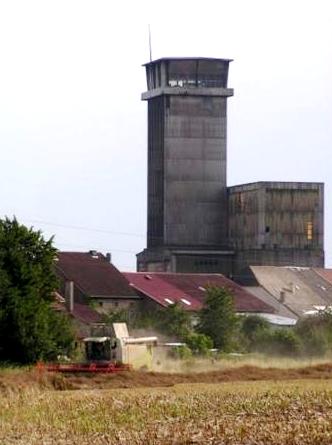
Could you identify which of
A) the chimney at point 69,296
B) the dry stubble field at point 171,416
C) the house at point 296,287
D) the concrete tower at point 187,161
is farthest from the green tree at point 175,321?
the dry stubble field at point 171,416

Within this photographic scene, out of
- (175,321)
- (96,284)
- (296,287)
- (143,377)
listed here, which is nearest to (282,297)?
(296,287)

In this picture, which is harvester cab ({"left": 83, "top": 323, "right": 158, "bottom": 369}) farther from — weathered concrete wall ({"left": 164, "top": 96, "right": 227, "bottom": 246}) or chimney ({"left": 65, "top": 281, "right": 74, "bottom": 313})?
weathered concrete wall ({"left": 164, "top": 96, "right": 227, "bottom": 246})

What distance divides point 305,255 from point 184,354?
44.6 m

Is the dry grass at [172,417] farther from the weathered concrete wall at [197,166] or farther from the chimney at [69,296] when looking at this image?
the weathered concrete wall at [197,166]

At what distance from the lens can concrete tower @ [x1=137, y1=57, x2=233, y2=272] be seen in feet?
384

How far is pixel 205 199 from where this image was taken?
119 m

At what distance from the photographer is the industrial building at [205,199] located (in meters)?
116

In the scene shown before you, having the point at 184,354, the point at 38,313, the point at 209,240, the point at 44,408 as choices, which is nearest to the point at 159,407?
the point at 44,408

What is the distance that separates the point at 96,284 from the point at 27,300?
31.6 metres

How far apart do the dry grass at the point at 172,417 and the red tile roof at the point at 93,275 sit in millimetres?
45086

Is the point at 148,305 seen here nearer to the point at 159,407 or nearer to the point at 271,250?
the point at 271,250

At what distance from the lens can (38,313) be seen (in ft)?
201

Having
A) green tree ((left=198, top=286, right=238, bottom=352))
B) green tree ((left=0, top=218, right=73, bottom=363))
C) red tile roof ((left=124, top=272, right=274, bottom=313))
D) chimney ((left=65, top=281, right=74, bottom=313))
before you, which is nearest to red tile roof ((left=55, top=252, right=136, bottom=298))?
red tile roof ((left=124, top=272, right=274, bottom=313))

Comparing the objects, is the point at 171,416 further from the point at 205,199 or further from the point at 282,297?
the point at 205,199
